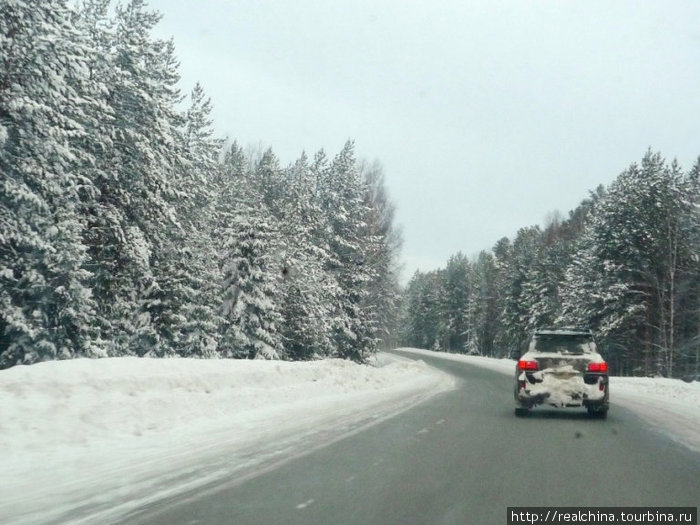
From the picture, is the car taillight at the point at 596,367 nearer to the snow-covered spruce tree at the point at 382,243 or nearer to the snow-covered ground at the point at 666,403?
the snow-covered ground at the point at 666,403

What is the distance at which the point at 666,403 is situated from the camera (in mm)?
20719

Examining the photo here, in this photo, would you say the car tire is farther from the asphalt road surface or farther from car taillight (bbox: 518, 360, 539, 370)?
the asphalt road surface

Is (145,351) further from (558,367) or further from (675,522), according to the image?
(675,522)

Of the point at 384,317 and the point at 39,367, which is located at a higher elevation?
the point at 384,317

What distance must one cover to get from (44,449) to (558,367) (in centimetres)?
964

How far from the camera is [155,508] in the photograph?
6516 mm

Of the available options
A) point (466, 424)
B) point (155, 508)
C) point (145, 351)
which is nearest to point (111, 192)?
point (145, 351)

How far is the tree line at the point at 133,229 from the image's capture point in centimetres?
2075

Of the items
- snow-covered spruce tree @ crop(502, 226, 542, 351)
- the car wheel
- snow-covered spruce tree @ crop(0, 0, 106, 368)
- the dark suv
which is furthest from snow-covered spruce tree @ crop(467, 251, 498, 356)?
the dark suv

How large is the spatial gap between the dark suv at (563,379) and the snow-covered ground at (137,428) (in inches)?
130

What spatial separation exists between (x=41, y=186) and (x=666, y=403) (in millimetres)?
19497

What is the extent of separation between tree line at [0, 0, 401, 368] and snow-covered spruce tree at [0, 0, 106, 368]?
0.05 m

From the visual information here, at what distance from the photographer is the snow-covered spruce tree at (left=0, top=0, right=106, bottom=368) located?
792 inches

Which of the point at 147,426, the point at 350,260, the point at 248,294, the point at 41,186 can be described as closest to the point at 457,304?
the point at 350,260
